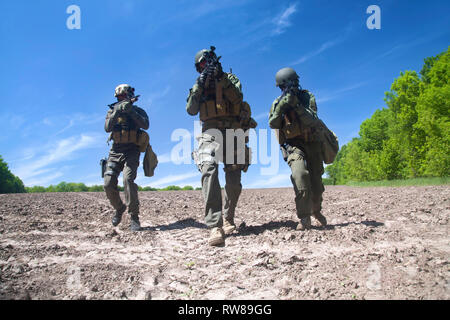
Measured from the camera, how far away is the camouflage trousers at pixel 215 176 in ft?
12.3

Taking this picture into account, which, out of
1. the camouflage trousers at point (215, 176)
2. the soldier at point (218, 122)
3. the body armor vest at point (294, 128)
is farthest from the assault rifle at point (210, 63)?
the body armor vest at point (294, 128)

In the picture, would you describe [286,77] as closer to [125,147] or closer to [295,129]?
[295,129]

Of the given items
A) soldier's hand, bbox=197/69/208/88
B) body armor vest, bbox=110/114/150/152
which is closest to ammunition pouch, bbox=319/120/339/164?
soldier's hand, bbox=197/69/208/88

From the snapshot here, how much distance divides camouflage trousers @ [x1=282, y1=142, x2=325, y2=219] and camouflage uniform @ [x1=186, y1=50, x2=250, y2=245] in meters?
0.71

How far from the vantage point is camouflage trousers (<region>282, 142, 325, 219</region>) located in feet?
13.3

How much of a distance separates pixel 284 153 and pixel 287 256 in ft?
6.23

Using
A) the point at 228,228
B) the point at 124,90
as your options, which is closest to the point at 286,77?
the point at 228,228

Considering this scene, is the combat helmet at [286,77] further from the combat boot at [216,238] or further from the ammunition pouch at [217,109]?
the combat boot at [216,238]

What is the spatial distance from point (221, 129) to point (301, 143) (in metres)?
1.25
